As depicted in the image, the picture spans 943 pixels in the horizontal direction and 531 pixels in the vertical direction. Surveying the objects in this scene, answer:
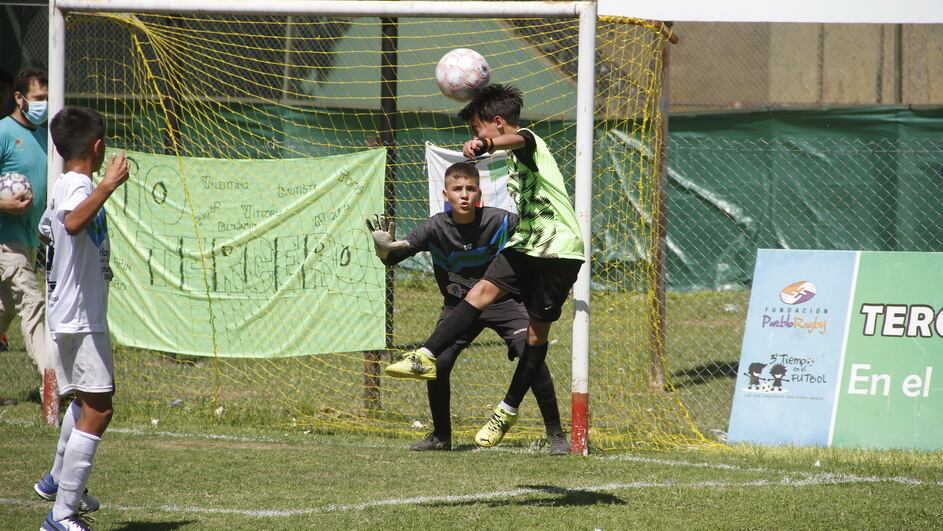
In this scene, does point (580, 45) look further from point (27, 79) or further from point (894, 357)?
point (27, 79)

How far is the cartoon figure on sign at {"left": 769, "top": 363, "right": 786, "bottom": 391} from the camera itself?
7910 mm

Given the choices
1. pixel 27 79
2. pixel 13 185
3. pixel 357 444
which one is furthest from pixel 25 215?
pixel 357 444

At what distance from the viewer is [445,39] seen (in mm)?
14984

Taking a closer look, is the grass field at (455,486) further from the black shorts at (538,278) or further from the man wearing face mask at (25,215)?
the black shorts at (538,278)

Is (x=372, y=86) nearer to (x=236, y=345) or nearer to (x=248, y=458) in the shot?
(x=236, y=345)

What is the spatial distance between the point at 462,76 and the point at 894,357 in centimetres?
370

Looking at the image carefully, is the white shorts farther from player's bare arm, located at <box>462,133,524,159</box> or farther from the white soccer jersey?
player's bare arm, located at <box>462,133,524,159</box>

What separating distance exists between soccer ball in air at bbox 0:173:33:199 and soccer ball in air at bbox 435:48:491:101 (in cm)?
340

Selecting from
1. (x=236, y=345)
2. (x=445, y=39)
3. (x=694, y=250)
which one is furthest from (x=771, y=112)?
(x=236, y=345)

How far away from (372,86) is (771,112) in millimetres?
5564

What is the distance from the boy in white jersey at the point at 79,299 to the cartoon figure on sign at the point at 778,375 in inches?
186

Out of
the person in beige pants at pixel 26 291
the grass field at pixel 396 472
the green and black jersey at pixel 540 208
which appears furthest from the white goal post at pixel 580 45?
the person in beige pants at pixel 26 291

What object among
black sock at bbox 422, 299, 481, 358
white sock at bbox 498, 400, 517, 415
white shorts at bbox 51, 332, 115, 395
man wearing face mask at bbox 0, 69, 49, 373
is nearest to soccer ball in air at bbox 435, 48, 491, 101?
black sock at bbox 422, 299, 481, 358

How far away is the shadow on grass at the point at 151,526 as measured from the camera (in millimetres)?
5221
